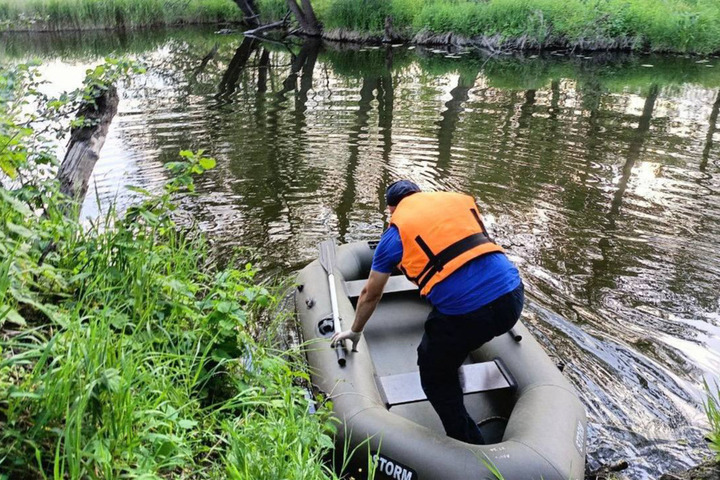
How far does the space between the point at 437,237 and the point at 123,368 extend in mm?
1392

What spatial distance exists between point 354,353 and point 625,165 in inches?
216

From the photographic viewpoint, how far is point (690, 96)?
34.2 feet

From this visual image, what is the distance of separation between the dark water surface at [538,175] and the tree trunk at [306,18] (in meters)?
5.76

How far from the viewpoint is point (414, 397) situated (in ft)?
9.62

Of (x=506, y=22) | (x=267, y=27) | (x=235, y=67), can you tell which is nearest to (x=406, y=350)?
(x=235, y=67)

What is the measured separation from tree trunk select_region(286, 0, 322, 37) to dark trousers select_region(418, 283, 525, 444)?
17.9 meters

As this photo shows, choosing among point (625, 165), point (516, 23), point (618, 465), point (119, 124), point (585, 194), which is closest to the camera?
point (618, 465)

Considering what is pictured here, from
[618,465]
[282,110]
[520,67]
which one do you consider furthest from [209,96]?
[618,465]

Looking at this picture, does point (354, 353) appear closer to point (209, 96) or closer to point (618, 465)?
point (618, 465)

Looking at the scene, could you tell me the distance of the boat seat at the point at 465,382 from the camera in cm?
293

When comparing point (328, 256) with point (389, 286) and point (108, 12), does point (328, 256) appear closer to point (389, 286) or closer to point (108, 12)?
point (389, 286)

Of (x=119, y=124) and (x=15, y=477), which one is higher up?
(x=15, y=477)

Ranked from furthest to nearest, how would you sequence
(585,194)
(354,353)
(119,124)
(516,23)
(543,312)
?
(516,23) → (119,124) → (585,194) → (543,312) → (354,353)

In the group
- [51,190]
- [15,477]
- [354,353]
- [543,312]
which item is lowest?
[543,312]
